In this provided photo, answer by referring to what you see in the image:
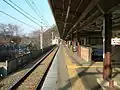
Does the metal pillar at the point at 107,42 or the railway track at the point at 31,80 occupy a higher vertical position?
the metal pillar at the point at 107,42

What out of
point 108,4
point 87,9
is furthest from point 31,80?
point 108,4

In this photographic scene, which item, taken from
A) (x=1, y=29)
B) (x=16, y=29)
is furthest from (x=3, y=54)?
(x=16, y=29)

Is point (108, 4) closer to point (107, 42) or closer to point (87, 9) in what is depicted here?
point (107, 42)

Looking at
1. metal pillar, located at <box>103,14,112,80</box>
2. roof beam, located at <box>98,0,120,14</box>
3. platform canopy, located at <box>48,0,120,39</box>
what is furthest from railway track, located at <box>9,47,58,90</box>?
roof beam, located at <box>98,0,120,14</box>

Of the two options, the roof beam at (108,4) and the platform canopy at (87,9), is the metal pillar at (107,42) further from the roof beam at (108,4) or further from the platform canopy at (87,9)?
the roof beam at (108,4)

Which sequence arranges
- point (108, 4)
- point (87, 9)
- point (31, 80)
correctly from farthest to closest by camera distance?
point (87, 9) → point (31, 80) → point (108, 4)

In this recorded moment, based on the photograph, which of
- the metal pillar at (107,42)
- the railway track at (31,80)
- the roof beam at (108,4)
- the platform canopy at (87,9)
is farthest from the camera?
the metal pillar at (107,42)

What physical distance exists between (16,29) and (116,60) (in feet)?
323

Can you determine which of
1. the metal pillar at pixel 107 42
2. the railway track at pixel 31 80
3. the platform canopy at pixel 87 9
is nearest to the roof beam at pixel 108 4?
the platform canopy at pixel 87 9

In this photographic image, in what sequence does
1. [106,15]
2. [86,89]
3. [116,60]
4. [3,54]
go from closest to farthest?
[86,89], [106,15], [116,60], [3,54]

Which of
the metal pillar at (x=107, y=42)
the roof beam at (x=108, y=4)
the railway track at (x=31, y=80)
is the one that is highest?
the roof beam at (x=108, y=4)

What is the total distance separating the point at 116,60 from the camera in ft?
88.3

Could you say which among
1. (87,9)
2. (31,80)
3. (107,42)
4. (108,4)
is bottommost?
(31,80)

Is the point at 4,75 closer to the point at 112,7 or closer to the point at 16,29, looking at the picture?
the point at 112,7
